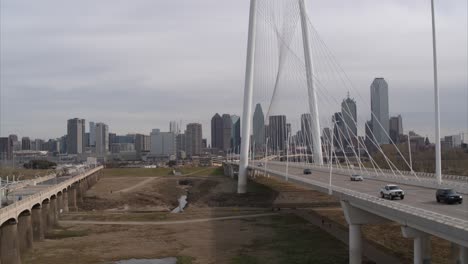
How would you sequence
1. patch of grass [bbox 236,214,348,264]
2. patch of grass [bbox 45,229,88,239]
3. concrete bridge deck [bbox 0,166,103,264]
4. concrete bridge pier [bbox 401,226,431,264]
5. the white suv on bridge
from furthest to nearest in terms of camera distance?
patch of grass [bbox 45,229,88,239] → patch of grass [bbox 236,214,348,264] → concrete bridge deck [bbox 0,166,103,264] → the white suv on bridge → concrete bridge pier [bbox 401,226,431,264]

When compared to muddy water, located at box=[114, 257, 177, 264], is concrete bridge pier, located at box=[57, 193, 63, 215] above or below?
above

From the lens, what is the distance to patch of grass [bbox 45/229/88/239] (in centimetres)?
5188

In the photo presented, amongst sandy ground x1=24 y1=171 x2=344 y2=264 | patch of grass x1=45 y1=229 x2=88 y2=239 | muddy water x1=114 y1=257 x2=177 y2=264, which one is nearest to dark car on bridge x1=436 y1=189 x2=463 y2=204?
sandy ground x1=24 y1=171 x2=344 y2=264

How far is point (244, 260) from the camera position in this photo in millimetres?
38625

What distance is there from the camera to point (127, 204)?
86.6m

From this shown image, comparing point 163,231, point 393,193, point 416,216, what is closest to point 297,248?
point 393,193

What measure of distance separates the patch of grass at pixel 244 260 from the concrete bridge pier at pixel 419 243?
1315cm

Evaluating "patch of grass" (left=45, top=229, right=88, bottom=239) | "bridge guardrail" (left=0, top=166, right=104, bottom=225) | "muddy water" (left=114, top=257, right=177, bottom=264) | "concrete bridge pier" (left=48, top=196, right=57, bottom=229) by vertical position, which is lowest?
"patch of grass" (left=45, top=229, right=88, bottom=239)

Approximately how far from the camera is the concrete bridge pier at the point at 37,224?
50050 mm

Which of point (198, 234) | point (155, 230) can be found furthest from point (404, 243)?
point (155, 230)

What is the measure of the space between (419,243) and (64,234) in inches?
1423

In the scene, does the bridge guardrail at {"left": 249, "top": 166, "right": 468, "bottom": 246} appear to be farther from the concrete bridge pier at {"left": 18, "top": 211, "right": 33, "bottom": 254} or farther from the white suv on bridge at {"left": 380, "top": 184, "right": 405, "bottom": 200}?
the concrete bridge pier at {"left": 18, "top": 211, "right": 33, "bottom": 254}

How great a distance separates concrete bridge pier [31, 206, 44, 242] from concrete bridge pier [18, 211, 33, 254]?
432 centimetres

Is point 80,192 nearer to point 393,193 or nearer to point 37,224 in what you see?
point 37,224
